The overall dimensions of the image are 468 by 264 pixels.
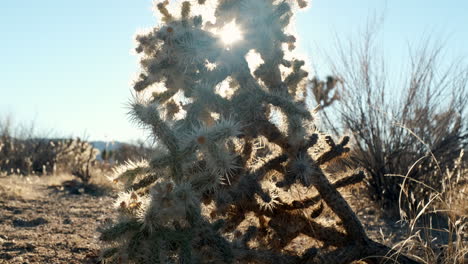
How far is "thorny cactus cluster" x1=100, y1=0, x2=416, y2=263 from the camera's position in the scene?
2008 millimetres

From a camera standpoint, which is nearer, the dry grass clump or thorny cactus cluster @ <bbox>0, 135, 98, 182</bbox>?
the dry grass clump

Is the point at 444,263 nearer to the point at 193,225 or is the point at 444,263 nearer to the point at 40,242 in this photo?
the point at 193,225

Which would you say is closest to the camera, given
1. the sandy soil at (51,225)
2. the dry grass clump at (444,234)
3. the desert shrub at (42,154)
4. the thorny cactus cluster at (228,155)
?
the thorny cactus cluster at (228,155)

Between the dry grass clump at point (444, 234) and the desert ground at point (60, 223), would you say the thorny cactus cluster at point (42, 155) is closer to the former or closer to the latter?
the desert ground at point (60, 223)

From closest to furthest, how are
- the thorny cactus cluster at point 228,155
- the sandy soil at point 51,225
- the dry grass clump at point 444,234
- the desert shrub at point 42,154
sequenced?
the thorny cactus cluster at point 228,155 < the dry grass clump at point 444,234 < the sandy soil at point 51,225 < the desert shrub at point 42,154

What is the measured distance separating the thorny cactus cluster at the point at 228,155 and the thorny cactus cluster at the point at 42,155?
8893 mm

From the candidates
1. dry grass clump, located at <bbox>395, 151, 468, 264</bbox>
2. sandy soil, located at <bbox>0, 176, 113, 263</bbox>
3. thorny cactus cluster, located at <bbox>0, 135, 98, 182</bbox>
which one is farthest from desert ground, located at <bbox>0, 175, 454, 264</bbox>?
thorny cactus cluster, located at <bbox>0, 135, 98, 182</bbox>

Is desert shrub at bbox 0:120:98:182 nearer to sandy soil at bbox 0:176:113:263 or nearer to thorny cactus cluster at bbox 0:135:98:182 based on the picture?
thorny cactus cluster at bbox 0:135:98:182

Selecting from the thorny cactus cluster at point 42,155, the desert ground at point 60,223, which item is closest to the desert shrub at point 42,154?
the thorny cactus cluster at point 42,155

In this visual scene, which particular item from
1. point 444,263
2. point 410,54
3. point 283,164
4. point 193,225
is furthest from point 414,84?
point 193,225

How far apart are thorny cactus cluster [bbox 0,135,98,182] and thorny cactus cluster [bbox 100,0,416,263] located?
8.89m

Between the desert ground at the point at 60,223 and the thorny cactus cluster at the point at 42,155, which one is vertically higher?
the thorny cactus cluster at the point at 42,155

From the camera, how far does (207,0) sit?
2.71 meters

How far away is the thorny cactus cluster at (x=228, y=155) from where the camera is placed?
2008 millimetres
